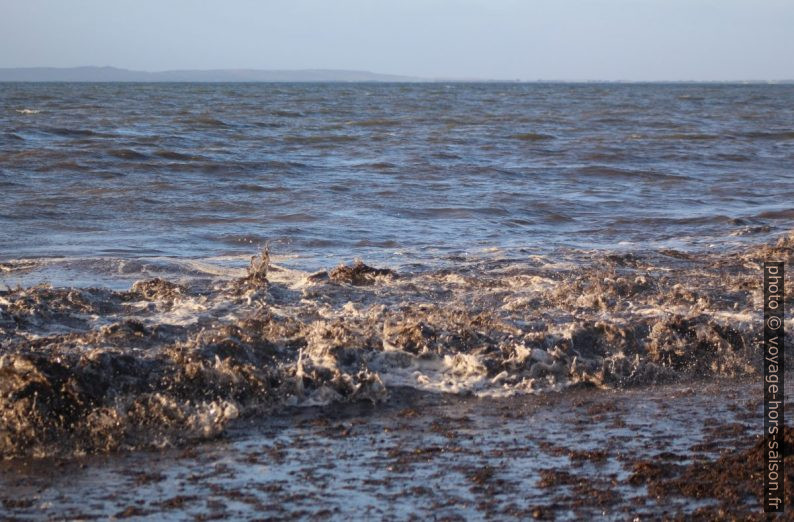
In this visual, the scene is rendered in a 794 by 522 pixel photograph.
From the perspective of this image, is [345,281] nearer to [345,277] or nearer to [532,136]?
[345,277]

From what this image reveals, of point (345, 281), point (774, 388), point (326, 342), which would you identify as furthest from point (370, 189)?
point (774, 388)

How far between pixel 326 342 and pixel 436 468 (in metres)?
1.82

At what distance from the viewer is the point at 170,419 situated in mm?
4492

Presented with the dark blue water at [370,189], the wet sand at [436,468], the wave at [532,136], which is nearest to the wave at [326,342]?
the wet sand at [436,468]

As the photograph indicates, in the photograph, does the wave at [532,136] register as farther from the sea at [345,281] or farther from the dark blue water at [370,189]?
the sea at [345,281]

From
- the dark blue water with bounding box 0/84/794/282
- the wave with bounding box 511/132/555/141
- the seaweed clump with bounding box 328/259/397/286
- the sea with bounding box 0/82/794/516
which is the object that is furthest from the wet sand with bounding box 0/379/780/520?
the wave with bounding box 511/132/555/141

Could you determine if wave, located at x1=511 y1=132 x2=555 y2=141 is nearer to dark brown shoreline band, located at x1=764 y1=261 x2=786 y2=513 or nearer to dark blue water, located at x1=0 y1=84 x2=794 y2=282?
dark blue water, located at x1=0 y1=84 x2=794 y2=282

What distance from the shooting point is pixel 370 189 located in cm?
1459

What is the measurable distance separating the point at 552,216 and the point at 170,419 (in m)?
8.64

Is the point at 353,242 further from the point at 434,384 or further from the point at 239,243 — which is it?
the point at 434,384

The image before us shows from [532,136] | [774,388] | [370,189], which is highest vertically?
[532,136]

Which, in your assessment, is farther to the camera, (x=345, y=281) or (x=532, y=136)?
(x=532, y=136)

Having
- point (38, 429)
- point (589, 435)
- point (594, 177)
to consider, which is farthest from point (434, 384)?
point (594, 177)

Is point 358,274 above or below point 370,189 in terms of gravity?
below
